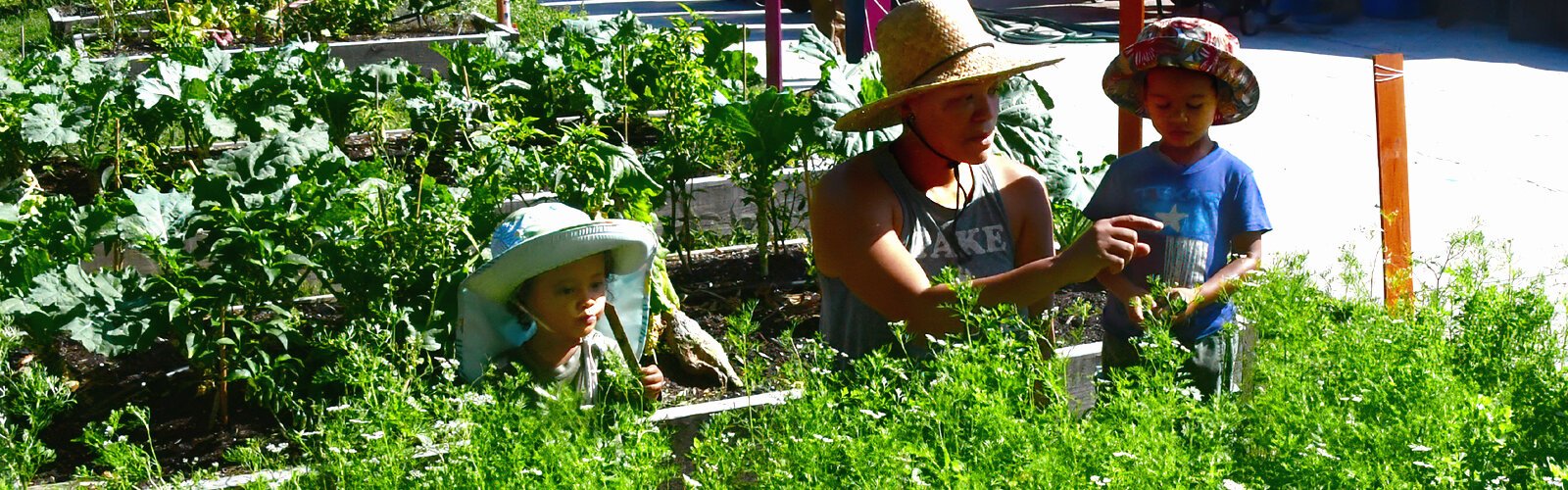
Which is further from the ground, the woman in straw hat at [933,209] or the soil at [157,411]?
the woman in straw hat at [933,209]

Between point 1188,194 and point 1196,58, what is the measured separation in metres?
0.28

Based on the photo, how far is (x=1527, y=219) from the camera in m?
6.32

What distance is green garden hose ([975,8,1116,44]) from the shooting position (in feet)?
44.2

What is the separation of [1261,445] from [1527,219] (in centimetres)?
477

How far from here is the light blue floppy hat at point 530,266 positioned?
9.09ft

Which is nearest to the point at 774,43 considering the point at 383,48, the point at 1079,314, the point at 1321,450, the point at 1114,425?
the point at 383,48

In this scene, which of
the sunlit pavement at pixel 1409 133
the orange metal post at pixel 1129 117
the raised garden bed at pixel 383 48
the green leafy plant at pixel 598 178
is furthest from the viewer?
the raised garden bed at pixel 383 48

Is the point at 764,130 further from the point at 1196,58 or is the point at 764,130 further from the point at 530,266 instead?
the point at 530,266

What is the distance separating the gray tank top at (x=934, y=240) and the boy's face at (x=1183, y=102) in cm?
43

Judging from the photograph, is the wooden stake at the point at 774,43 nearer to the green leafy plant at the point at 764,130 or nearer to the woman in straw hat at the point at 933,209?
the green leafy plant at the point at 764,130

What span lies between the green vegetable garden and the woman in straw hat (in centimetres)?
13

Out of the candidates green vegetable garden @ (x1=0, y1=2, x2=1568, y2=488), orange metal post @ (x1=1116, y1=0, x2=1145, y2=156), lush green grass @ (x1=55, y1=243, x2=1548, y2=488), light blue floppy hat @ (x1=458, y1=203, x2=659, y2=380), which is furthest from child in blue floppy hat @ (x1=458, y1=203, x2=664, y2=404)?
orange metal post @ (x1=1116, y1=0, x2=1145, y2=156)

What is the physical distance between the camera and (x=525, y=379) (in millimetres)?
2480

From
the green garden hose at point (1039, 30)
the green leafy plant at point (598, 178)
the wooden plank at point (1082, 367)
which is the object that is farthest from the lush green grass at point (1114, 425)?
the green garden hose at point (1039, 30)
